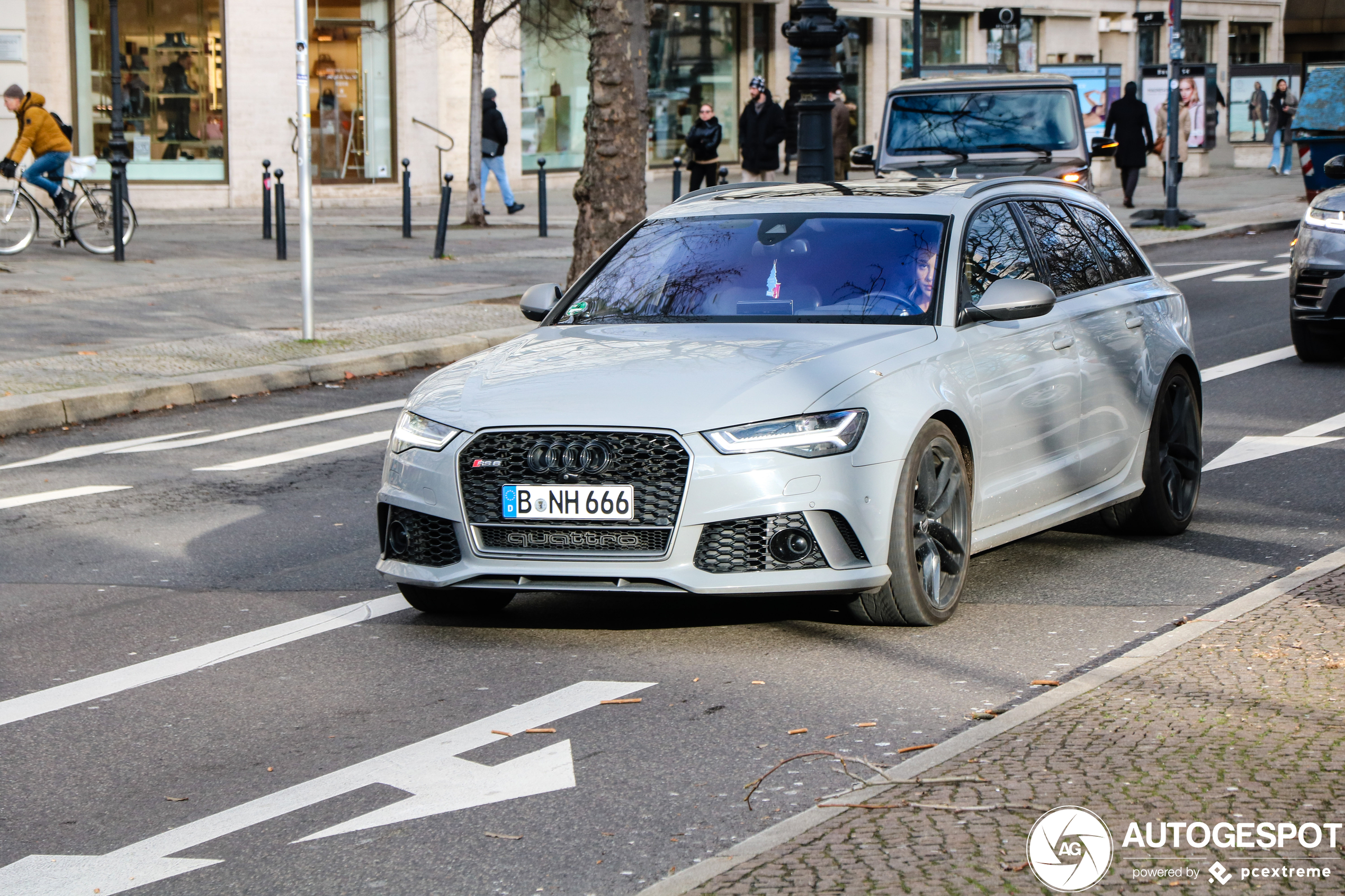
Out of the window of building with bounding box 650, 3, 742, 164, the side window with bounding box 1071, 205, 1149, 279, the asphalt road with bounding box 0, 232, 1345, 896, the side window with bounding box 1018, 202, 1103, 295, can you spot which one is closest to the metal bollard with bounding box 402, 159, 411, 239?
the asphalt road with bounding box 0, 232, 1345, 896

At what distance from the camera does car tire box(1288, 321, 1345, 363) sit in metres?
13.5

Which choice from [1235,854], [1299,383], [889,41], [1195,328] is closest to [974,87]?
[1195,328]

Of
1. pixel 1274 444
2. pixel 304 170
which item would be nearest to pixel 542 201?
pixel 304 170

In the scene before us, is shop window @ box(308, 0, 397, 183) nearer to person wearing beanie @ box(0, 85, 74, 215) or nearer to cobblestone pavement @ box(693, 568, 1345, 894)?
person wearing beanie @ box(0, 85, 74, 215)

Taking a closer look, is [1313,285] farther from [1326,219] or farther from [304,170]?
Answer: [304,170]

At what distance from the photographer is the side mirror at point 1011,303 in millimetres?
6809

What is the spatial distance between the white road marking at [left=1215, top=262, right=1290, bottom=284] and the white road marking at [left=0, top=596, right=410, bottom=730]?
565 inches

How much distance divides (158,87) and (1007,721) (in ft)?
97.9

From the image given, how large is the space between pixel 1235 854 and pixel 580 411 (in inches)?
109

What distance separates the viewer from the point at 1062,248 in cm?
786

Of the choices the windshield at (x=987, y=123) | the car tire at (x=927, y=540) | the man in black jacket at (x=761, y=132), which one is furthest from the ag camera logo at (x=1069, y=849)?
the man in black jacket at (x=761, y=132)

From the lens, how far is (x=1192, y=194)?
34.0 metres

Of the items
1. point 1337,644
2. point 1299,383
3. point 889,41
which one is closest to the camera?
point 1337,644

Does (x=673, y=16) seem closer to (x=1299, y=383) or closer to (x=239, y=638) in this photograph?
(x=1299, y=383)
